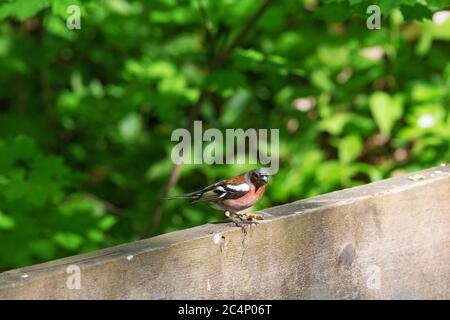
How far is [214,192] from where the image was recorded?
3.07 meters

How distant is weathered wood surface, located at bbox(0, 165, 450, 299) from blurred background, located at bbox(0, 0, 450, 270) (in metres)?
1.51

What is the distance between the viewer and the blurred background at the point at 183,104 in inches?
176

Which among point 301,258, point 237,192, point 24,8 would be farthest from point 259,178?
point 24,8

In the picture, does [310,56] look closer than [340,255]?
No

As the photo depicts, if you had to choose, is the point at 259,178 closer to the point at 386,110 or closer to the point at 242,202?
the point at 242,202

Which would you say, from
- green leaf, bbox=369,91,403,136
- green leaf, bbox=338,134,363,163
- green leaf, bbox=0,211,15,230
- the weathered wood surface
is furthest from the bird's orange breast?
green leaf, bbox=369,91,403,136

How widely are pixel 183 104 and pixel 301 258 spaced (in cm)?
244

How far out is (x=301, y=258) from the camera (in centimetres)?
244

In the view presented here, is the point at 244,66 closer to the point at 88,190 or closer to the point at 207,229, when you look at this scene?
the point at 207,229

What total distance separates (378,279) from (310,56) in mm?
3324

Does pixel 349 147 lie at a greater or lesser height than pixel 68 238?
greater

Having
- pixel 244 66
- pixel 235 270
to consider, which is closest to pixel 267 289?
pixel 235 270

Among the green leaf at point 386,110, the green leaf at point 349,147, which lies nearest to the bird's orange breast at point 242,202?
the green leaf at point 349,147
